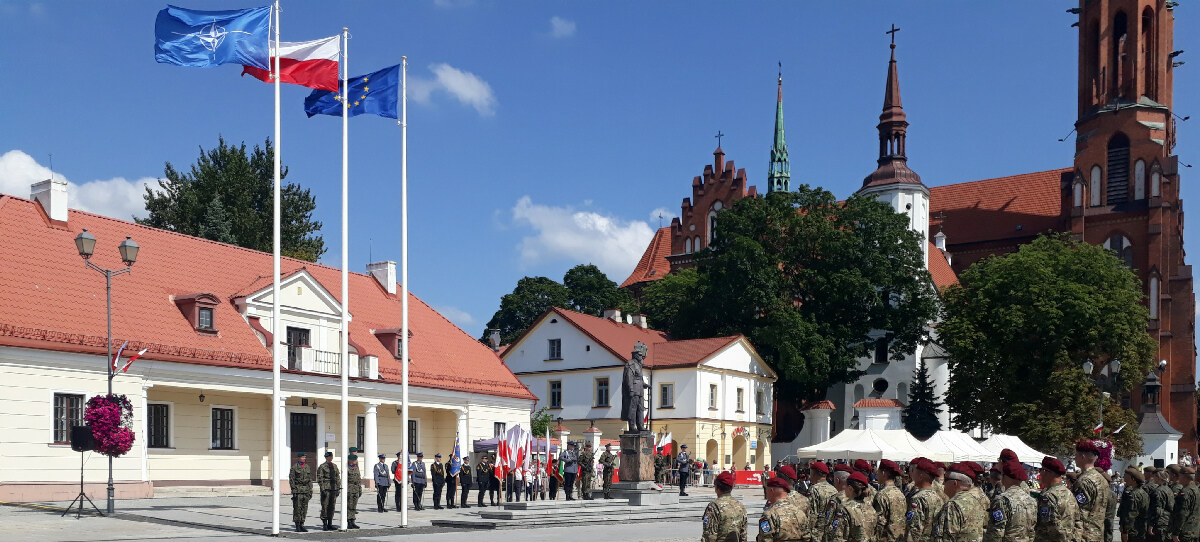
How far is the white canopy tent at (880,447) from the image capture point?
1281 inches

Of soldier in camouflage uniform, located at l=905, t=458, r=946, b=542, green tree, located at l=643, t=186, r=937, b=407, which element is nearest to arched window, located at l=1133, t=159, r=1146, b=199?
green tree, located at l=643, t=186, r=937, b=407

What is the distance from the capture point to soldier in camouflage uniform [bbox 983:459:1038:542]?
32.7 ft

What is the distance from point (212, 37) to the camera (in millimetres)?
18656

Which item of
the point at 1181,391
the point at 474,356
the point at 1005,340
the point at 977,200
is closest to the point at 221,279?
the point at 474,356

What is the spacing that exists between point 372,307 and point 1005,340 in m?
29.7

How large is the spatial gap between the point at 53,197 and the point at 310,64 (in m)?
13.6

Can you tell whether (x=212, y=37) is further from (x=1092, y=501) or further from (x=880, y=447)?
(x=880, y=447)

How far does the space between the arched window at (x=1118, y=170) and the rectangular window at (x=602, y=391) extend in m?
37.9

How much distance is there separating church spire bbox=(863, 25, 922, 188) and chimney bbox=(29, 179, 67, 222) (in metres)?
55.6

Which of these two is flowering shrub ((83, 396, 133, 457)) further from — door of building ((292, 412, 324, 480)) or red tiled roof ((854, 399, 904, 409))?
red tiled roof ((854, 399, 904, 409))

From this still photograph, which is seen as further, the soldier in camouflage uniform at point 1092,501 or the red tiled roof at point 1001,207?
the red tiled roof at point 1001,207

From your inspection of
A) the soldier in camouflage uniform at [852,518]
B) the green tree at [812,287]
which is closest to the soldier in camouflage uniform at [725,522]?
the soldier in camouflage uniform at [852,518]

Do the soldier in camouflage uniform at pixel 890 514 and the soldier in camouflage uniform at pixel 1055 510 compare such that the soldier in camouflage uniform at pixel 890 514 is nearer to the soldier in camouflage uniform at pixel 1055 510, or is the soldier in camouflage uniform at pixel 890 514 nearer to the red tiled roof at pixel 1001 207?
the soldier in camouflage uniform at pixel 1055 510

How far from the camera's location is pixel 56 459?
26672mm
